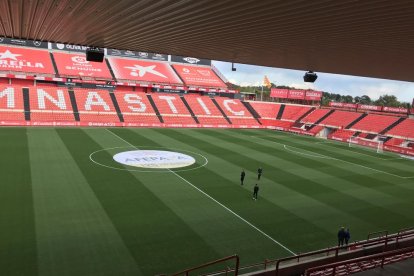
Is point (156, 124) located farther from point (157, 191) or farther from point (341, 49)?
point (341, 49)

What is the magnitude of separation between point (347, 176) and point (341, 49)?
20.8 meters

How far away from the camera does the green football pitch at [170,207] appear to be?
47.8 ft

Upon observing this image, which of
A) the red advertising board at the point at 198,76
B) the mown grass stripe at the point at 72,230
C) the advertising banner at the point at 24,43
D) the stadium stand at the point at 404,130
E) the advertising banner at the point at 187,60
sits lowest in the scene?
the mown grass stripe at the point at 72,230

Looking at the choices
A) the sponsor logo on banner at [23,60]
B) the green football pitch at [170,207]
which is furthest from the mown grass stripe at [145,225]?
the sponsor logo on banner at [23,60]

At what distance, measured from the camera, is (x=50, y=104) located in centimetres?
5312

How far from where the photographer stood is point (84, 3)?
31.3ft

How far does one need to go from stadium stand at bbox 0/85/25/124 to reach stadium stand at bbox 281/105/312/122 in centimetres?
4855

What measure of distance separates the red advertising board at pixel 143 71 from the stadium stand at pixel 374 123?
36411 mm

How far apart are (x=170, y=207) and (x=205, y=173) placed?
8.63m

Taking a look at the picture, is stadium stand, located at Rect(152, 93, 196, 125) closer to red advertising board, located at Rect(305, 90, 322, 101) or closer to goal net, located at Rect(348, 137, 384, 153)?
goal net, located at Rect(348, 137, 384, 153)

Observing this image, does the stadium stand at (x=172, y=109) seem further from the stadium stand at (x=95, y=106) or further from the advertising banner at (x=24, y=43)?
the advertising banner at (x=24, y=43)

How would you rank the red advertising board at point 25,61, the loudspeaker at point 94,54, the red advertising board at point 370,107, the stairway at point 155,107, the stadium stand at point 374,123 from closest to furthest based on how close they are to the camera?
the loudspeaker at point 94,54, the stadium stand at point 374,123, the stairway at point 155,107, the red advertising board at point 25,61, the red advertising board at point 370,107

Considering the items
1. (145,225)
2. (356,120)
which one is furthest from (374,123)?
(145,225)

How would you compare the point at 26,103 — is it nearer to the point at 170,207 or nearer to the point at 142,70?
the point at 142,70
